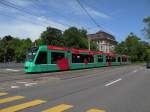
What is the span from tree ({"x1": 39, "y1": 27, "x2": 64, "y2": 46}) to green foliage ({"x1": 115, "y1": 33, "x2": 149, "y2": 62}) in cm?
3453

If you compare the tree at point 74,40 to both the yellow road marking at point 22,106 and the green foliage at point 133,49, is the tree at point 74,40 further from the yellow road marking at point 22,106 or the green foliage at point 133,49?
the yellow road marking at point 22,106

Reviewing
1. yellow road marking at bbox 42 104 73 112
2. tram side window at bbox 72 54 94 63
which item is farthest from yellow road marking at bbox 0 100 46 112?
tram side window at bbox 72 54 94 63

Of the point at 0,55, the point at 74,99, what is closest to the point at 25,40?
the point at 0,55

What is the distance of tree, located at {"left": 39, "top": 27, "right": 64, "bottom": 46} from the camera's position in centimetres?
9288

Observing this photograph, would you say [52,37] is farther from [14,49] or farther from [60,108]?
[60,108]

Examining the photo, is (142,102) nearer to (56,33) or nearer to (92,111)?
(92,111)

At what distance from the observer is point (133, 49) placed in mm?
119125

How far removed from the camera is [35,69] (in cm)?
2559

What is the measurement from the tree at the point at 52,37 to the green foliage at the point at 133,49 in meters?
34.5

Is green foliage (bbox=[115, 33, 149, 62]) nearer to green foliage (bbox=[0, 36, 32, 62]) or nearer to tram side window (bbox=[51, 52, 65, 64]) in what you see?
green foliage (bbox=[0, 36, 32, 62])

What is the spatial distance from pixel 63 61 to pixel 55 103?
73.9 ft

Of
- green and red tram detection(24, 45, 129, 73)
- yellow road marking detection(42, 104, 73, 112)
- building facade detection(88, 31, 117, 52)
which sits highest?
building facade detection(88, 31, 117, 52)

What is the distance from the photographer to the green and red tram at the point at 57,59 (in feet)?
84.3

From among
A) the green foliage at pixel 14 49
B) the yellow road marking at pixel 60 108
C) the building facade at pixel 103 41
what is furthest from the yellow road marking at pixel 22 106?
the building facade at pixel 103 41
